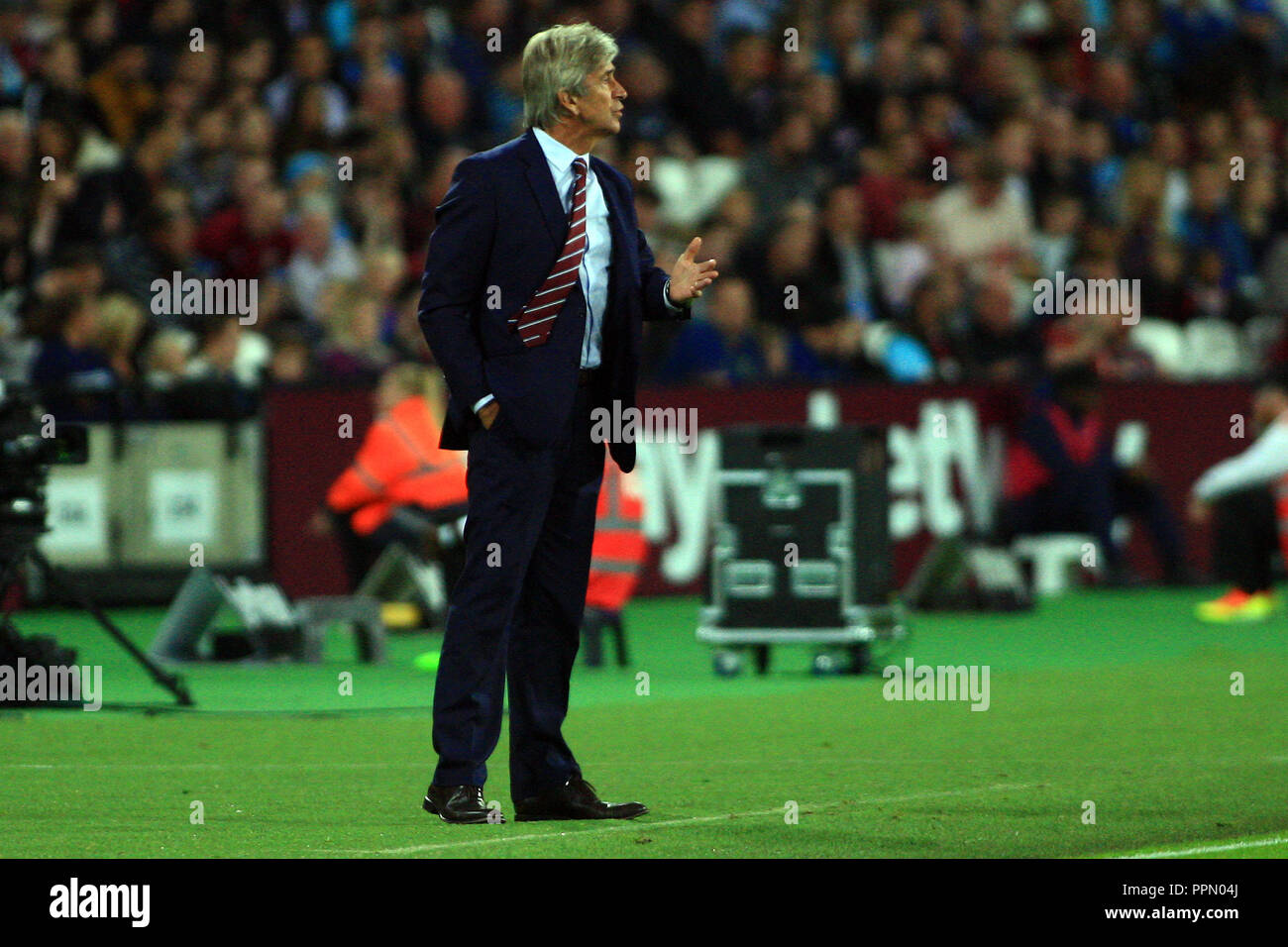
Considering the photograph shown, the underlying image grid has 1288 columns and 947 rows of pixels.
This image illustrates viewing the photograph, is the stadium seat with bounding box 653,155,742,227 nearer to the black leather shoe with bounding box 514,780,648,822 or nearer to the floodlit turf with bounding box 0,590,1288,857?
the floodlit turf with bounding box 0,590,1288,857

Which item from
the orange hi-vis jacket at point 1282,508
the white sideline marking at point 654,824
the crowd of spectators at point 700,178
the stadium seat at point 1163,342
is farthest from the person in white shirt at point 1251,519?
the white sideline marking at point 654,824

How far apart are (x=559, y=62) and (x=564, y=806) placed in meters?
2.30

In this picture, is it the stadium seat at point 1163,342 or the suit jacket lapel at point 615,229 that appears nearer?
the suit jacket lapel at point 615,229

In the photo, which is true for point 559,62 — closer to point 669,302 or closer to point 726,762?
point 669,302

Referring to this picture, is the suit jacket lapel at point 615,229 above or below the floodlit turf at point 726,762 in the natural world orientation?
above

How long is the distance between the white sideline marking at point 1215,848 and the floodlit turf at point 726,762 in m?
0.02

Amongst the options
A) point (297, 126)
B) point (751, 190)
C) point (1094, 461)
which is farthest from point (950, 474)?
point (297, 126)

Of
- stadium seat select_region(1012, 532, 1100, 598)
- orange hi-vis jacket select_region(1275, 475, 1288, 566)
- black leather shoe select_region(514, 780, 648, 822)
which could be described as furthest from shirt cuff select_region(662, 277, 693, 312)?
stadium seat select_region(1012, 532, 1100, 598)

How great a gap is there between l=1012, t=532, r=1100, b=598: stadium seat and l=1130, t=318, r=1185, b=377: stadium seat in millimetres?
2753

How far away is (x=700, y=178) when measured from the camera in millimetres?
20453

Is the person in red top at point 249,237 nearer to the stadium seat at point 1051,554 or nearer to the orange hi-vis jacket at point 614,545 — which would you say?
the orange hi-vis jacket at point 614,545

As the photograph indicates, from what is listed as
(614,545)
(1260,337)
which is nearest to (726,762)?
(614,545)

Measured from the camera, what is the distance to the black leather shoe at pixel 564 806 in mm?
7551

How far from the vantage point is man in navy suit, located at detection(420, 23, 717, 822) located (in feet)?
23.9
